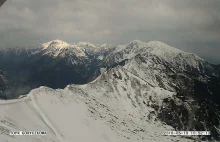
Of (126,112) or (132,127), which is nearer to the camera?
(132,127)

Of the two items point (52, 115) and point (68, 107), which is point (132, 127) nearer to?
point (68, 107)

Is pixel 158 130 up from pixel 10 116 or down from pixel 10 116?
down

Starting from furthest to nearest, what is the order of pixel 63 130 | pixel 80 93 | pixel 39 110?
pixel 80 93 < pixel 39 110 < pixel 63 130

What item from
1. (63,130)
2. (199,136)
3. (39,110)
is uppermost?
(39,110)

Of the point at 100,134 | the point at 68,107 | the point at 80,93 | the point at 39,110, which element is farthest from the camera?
the point at 80,93

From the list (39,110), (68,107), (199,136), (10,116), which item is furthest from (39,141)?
(199,136)

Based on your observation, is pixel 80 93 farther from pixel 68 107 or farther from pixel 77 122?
pixel 77 122

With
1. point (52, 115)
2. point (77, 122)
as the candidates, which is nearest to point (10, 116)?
point (52, 115)
